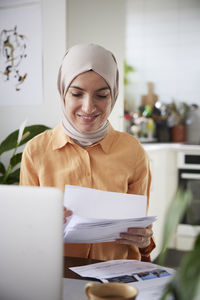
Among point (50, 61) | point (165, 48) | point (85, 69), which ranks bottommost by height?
point (85, 69)

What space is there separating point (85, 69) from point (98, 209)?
0.55m

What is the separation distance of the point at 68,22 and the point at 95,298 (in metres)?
1.83

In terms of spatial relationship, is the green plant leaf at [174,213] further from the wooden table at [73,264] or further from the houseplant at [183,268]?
the wooden table at [73,264]

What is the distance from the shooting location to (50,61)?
7.25ft

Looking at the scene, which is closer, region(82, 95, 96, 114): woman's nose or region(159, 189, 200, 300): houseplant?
region(159, 189, 200, 300): houseplant

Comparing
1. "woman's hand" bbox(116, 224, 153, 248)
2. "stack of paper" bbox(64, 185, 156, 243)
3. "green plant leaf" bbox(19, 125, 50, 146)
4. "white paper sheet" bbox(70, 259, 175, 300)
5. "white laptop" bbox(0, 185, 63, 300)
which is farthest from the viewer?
"green plant leaf" bbox(19, 125, 50, 146)

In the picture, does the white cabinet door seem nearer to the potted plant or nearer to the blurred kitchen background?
the blurred kitchen background

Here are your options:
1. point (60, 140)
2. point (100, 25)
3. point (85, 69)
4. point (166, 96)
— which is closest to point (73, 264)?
point (60, 140)

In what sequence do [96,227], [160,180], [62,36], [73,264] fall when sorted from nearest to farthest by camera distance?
1. [96,227]
2. [73,264]
3. [62,36]
4. [160,180]

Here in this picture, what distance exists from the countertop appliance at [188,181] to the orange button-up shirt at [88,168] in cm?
211

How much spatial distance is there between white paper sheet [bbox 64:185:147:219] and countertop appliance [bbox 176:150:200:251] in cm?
242

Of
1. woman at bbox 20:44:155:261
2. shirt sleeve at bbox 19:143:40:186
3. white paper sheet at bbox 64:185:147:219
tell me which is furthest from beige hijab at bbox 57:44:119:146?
white paper sheet at bbox 64:185:147:219

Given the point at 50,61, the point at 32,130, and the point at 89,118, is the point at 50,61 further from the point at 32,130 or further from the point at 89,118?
the point at 89,118

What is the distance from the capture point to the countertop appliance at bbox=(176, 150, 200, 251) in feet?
11.6
